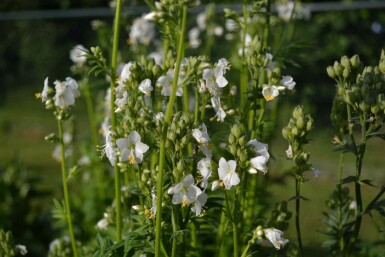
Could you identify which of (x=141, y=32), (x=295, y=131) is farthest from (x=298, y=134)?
(x=141, y=32)

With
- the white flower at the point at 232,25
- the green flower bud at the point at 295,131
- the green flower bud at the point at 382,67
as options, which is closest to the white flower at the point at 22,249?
the green flower bud at the point at 295,131

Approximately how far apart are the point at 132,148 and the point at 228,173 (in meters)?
0.30

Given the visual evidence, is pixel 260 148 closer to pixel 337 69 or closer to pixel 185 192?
pixel 185 192

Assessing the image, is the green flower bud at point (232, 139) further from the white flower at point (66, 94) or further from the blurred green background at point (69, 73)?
the blurred green background at point (69, 73)

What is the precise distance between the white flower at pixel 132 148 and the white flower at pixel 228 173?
0.74ft

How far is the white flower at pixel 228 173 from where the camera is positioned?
76.4 inches

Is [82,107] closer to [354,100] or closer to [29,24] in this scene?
[29,24]

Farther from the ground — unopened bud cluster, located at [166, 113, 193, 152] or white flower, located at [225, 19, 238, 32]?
white flower, located at [225, 19, 238, 32]

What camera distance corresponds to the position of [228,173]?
1966 mm

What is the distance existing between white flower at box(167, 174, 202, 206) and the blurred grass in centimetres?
302

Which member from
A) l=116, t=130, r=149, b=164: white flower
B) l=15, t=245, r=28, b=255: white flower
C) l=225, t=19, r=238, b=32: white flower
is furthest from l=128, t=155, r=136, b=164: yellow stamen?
l=225, t=19, r=238, b=32: white flower

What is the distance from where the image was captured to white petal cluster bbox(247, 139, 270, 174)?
195 cm

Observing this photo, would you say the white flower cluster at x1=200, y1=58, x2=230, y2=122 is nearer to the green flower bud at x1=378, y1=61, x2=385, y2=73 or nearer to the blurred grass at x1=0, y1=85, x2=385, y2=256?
the green flower bud at x1=378, y1=61, x2=385, y2=73

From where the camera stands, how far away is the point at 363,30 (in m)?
9.00
